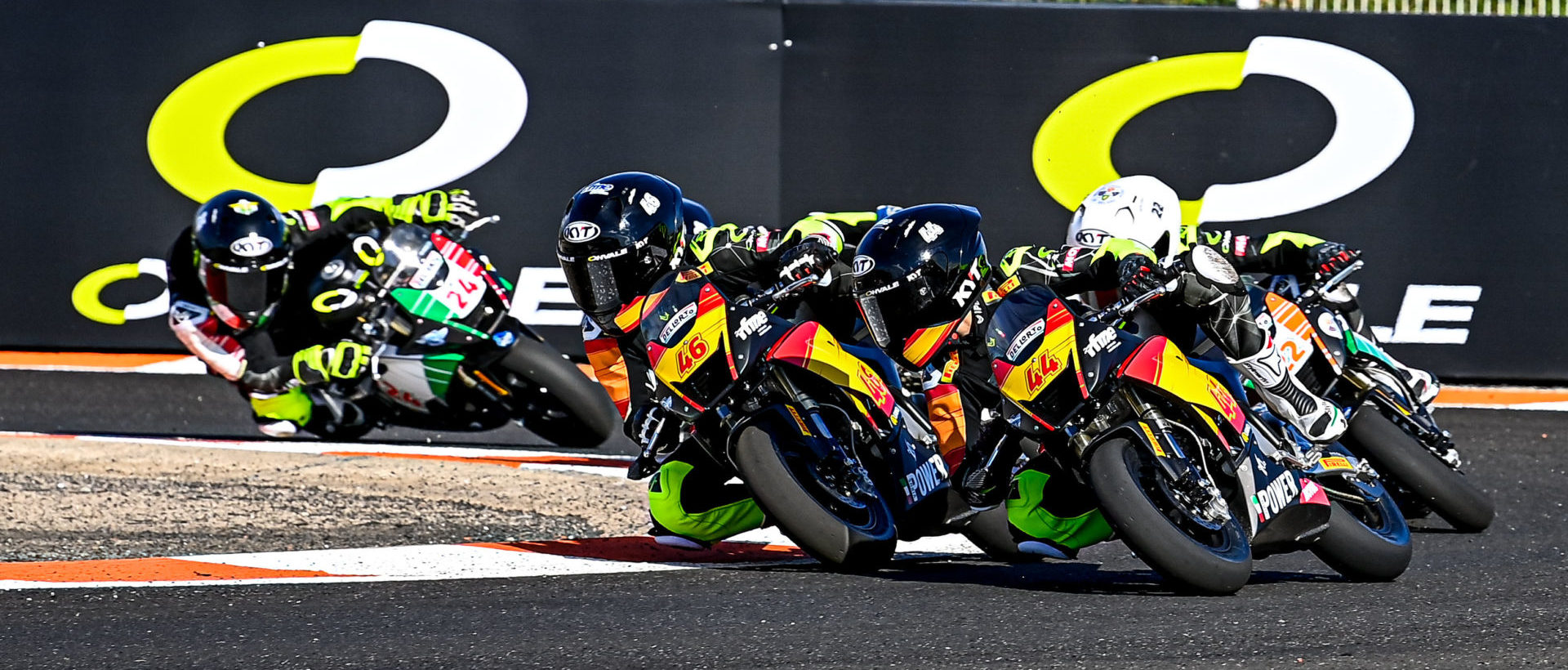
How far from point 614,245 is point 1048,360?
1.46m

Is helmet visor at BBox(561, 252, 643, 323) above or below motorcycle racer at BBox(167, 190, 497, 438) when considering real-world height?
above

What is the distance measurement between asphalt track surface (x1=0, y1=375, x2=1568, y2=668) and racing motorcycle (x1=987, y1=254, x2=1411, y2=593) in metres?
Result: 0.15

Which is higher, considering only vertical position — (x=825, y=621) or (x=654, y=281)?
(x=654, y=281)

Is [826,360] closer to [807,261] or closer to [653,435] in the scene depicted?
[807,261]

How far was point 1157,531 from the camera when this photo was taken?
4809 millimetres

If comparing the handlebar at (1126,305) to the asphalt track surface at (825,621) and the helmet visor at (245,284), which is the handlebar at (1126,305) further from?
the helmet visor at (245,284)

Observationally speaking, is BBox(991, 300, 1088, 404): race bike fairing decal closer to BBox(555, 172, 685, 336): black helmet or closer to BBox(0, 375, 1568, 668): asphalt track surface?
BBox(0, 375, 1568, 668): asphalt track surface

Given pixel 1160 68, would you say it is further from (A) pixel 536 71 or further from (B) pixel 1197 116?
(A) pixel 536 71

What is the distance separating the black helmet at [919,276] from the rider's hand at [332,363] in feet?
9.61

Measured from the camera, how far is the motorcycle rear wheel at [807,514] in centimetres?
529

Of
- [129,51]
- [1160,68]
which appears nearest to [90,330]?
[129,51]

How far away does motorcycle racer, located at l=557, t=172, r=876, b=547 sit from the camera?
5883mm

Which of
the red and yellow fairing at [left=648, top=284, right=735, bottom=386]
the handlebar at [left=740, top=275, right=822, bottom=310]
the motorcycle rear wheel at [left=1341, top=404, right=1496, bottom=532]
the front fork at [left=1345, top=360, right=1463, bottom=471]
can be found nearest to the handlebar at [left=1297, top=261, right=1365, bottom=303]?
the front fork at [left=1345, top=360, right=1463, bottom=471]

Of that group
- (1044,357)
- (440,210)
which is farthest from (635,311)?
(440,210)
